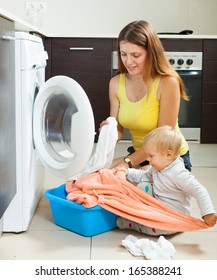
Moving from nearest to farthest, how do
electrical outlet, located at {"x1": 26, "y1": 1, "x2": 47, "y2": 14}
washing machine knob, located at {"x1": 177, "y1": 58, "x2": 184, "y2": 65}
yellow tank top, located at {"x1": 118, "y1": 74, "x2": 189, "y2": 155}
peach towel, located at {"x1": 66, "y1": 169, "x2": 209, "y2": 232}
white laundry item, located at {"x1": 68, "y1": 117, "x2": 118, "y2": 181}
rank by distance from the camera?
peach towel, located at {"x1": 66, "y1": 169, "x2": 209, "y2": 232} → white laundry item, located at {"x1": 68, "y1": 117, "x2": 118, "y2": 181} → yellow tank top, located at {"x1": 118, "y1": 74, "x2": 189, "y2": 155} → washing machine knob, located at {"x1": 177, "y1": 58, "x2": 184, "y2": 65} → electrical outlet, located at {"x1": 26, "y1": 1, "x2": 47, "y2": 14}

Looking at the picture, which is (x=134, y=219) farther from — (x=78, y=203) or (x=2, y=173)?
(x=2, y=173)

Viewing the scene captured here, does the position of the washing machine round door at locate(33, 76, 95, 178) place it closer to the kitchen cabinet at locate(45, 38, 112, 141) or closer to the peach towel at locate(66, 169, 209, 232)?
the peach towel at locate(66, 169, 209, 232)

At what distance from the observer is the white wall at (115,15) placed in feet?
12.8

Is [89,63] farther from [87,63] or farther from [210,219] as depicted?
[210,219]

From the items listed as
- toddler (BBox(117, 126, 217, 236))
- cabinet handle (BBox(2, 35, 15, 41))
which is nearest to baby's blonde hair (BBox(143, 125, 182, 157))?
toddler (BBox(117, 126, 217, 236))

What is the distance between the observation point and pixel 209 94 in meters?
3.47

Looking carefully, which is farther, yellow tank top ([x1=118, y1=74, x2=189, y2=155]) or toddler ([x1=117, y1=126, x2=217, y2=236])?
yellow tank top ([x1=118, y1=74, x2=189, y2=155])

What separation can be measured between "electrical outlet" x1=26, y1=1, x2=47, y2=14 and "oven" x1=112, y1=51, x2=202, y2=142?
81cm

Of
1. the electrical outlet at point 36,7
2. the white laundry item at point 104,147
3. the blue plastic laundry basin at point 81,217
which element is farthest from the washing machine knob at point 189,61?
the blue plastic laundry basin at point 81,217

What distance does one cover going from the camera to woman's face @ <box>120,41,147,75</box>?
7.27 feet

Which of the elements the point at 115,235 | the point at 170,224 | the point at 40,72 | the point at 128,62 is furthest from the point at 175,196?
the point at 40,72

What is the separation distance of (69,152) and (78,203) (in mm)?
361

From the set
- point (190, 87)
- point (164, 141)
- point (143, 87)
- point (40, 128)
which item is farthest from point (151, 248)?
point (190, 87)

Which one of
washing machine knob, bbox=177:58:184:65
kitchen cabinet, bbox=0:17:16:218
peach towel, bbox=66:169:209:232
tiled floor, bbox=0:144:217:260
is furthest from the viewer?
washing machine knob, bbox=177:58:184:65
